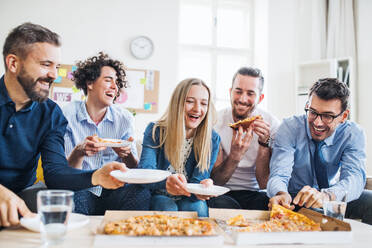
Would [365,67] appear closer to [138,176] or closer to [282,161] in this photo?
[282,161]

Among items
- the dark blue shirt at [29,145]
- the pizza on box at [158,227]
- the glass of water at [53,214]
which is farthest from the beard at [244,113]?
the glass of water at [53,214]

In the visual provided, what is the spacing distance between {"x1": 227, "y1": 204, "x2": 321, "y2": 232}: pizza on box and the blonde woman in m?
0.61

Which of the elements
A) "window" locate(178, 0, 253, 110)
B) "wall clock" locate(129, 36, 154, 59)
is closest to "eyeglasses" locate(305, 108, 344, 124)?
"wall clock" locate(129, 36, 154, 59)

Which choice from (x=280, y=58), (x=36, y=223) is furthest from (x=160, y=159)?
(x=280, y=58)

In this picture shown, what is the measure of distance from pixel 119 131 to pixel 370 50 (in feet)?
11.7

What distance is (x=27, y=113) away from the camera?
1.54 meters

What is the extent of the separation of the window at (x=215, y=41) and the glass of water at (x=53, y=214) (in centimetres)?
415

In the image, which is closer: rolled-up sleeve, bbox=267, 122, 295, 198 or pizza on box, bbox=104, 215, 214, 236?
pizza on box, bbox=104, 215, 214, 236

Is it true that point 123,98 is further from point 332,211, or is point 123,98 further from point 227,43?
point 332,211

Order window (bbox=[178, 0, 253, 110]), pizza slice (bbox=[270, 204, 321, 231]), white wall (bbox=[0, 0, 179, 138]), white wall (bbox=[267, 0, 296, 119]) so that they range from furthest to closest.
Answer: window (bbox=[178, 0, 253, 110])
white wall (bbox=[267, 0, 296, 119])
white wall (bbox=[0, 0, 179, 138])
pizza slice (bbox=[270, 204, 321, 231])

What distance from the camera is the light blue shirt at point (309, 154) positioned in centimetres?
183

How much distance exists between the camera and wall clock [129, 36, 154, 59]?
4262 mm

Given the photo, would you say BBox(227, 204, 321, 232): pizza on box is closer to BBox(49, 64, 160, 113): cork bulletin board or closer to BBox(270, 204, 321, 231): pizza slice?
BBox(270, 204, 321, 231): pizza slice

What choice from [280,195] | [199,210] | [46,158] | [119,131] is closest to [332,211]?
[280,195]
